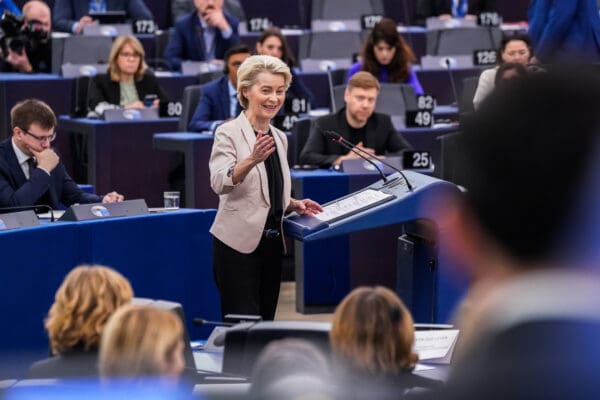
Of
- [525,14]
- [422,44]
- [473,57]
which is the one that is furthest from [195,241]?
[525,14]

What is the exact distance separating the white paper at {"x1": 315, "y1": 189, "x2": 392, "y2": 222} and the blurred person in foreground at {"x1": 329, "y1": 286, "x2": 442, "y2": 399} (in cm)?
165

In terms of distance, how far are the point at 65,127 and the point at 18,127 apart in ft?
10.7

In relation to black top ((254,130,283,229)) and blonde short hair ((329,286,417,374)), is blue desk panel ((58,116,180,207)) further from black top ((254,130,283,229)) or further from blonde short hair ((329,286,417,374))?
blonde short hair ((329,286,417,374))

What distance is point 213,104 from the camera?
7.80 metres

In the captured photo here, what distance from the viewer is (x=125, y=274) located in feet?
15.4

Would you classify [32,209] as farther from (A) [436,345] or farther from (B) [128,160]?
(B) [128,160]

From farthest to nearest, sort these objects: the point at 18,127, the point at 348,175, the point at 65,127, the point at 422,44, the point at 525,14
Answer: the point at 525,14, the point at 422,44, the point at 65,127, the point at 348,175, the point at 18,127

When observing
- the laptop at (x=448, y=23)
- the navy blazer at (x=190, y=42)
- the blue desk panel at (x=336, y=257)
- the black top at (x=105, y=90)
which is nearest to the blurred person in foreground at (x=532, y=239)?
the blue desk panel at (x=336, y=257)

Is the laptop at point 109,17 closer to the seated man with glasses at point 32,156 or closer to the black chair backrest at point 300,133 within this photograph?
the black chair backrest at point 300,133

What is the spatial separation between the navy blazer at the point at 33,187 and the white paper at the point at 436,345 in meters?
2.22

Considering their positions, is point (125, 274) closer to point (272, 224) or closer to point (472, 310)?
point (272, 224)

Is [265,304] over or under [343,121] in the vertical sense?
under

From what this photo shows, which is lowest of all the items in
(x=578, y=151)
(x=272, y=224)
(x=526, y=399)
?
(x=272, y=224)

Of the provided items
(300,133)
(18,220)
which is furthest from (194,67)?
(18,220)
